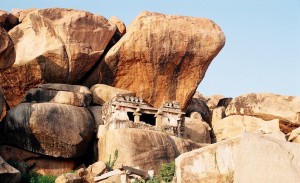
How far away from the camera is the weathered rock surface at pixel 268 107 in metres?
32.8

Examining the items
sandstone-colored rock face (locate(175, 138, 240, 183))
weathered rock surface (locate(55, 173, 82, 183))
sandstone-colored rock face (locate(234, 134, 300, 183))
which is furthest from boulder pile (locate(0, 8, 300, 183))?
sandstone-colored rock face (locate(234, 134, 300, 183))

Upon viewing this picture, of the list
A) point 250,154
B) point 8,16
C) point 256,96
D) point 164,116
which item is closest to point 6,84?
point 8,16

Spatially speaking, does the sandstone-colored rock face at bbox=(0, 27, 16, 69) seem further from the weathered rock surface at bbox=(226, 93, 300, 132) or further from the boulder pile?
the weathered rock surface at bbox=(226, 93, 300, 132)

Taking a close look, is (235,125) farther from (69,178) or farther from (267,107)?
(69,178)

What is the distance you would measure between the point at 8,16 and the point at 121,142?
11275 mm

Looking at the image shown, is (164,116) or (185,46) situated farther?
(185,46)

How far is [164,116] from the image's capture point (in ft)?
94.8

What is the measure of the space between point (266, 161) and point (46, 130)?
15.1m

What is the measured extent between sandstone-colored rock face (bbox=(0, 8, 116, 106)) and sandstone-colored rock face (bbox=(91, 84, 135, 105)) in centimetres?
155

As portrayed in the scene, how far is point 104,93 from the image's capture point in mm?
30719

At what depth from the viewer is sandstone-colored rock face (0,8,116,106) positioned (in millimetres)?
30766

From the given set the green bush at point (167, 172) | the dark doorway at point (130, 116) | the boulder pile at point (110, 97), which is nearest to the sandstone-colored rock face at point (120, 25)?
the boulder pile at point (110, 97)

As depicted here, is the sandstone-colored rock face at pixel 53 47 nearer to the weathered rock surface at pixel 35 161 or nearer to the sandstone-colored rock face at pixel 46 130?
the sandstone-colored rock face at pixel 46 130

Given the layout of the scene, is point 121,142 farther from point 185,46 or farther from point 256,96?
point 256,96
